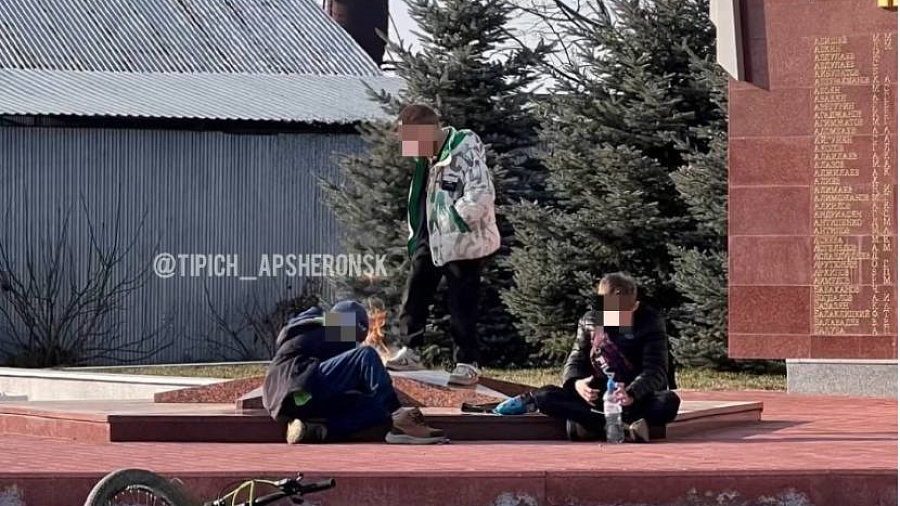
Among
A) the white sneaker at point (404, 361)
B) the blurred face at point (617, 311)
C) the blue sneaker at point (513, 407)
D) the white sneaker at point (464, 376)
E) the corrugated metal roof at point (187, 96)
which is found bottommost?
the blue sneaker at point (513, 407)

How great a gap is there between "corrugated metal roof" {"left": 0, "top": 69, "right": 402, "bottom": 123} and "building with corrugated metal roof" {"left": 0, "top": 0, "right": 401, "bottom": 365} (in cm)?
3

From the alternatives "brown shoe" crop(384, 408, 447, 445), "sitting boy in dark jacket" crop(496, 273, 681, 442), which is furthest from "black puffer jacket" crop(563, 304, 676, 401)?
"brown shoe" crop(384, 408, 447, 445)

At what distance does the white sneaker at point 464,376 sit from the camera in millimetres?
11758

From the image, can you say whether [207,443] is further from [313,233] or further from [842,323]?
[313,233]

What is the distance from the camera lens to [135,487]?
7.32m

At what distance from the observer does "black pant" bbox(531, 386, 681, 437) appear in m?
10.8

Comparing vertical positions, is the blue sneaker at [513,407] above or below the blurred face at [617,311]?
below

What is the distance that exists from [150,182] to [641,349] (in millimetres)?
16386

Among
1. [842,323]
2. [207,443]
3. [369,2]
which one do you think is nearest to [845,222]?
[842,323]

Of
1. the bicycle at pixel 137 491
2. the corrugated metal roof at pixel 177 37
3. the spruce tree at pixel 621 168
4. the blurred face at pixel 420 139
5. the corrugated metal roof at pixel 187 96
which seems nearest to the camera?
the bicycle at pixel 137 491

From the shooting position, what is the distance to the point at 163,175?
26.2 meters

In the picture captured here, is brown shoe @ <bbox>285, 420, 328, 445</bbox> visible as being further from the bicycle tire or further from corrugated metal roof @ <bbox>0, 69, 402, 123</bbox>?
corrugated metal roof @ <bbox>0, 69, 402, 123</bbox>

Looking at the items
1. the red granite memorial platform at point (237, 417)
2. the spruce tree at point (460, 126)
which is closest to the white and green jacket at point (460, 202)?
the red granite memorial platform at point (237, 417)

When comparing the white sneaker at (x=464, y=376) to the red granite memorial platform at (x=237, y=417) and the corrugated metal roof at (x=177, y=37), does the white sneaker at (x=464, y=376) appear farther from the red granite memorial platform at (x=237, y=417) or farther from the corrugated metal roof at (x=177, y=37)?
the corrugated metal roof at (x=177, y=37)
